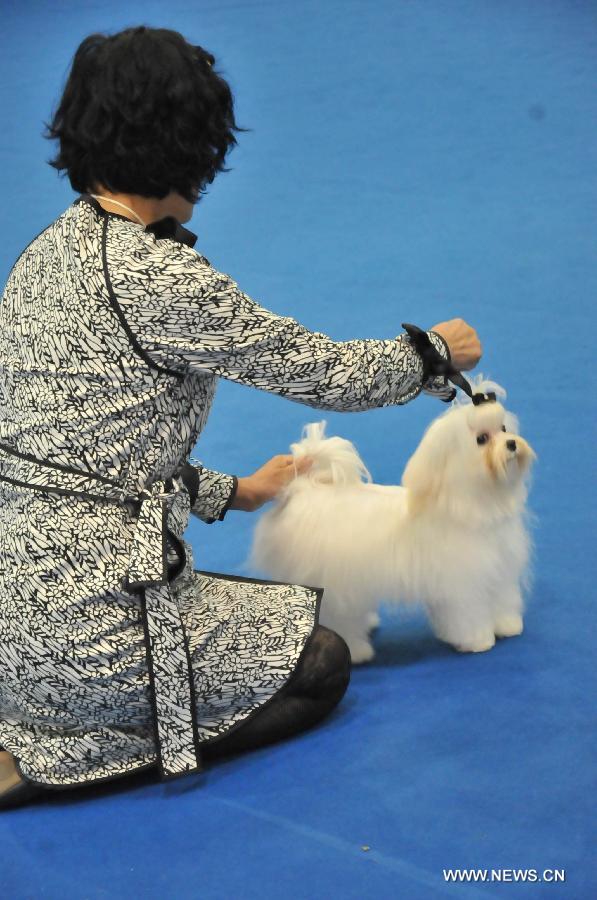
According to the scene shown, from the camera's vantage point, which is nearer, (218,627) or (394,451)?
(218,627)

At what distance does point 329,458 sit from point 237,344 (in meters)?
0.57

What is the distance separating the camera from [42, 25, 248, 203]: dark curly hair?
1702mm

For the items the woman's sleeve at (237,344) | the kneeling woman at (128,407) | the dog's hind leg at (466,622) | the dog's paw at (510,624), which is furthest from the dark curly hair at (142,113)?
the dog's paw at (510,624)

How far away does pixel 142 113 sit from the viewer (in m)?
1.70

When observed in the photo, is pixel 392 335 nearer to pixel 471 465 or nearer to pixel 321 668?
pixel 471 465

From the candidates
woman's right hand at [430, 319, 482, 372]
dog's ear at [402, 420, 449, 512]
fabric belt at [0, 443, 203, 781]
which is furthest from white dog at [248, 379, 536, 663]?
fabric belt at [0, 443, 203, 781]

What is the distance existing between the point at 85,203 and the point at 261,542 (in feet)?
2.67

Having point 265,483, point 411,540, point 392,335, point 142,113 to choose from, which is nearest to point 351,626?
point 411,540

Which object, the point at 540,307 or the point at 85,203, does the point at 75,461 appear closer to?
the point at 85,203

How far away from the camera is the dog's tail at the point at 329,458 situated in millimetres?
2266

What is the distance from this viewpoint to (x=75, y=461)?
5.92 feet

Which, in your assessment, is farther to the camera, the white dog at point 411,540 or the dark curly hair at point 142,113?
the white dog at point 411,540

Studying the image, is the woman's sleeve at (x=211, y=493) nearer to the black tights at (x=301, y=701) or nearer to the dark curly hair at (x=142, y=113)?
the black tights at (x=301, y=701)

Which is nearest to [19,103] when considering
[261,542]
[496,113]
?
[496,113]
